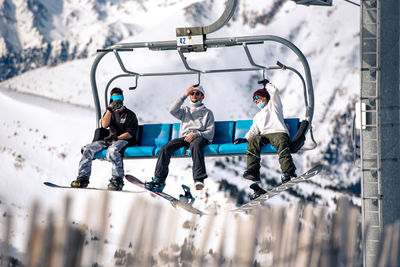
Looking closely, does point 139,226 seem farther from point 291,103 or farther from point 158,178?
point 291,103

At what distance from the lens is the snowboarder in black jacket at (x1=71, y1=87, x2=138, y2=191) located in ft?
30.7

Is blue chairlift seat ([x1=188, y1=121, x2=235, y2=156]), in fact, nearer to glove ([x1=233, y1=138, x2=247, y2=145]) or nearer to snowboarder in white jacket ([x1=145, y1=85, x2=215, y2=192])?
snowboarder in white jacket ([x1=145, y1=85, x2=215, y2=192])

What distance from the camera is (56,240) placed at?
4906mm

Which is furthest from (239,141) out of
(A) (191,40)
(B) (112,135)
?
(B) (112,135)

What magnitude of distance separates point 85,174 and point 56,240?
4.57 m

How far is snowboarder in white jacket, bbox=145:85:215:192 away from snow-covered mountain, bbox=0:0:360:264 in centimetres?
1740

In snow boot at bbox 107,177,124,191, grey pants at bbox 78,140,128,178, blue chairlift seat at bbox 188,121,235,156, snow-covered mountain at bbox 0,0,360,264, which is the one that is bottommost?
snow boot at bbox 107,177,124,191

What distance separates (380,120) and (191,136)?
7.23 feet

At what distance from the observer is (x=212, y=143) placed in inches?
372

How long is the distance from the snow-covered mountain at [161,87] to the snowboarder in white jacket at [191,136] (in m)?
17.4

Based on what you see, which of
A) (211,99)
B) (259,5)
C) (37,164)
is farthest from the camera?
(259,5)

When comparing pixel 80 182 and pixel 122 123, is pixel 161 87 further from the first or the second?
pixel 80 182

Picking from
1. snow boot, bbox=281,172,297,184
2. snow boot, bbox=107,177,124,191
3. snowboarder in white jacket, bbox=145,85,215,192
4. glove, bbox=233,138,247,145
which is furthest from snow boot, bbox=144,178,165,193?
snow boot, bbox=281,172,297,184

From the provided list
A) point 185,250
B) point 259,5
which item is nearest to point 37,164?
point 185,250
